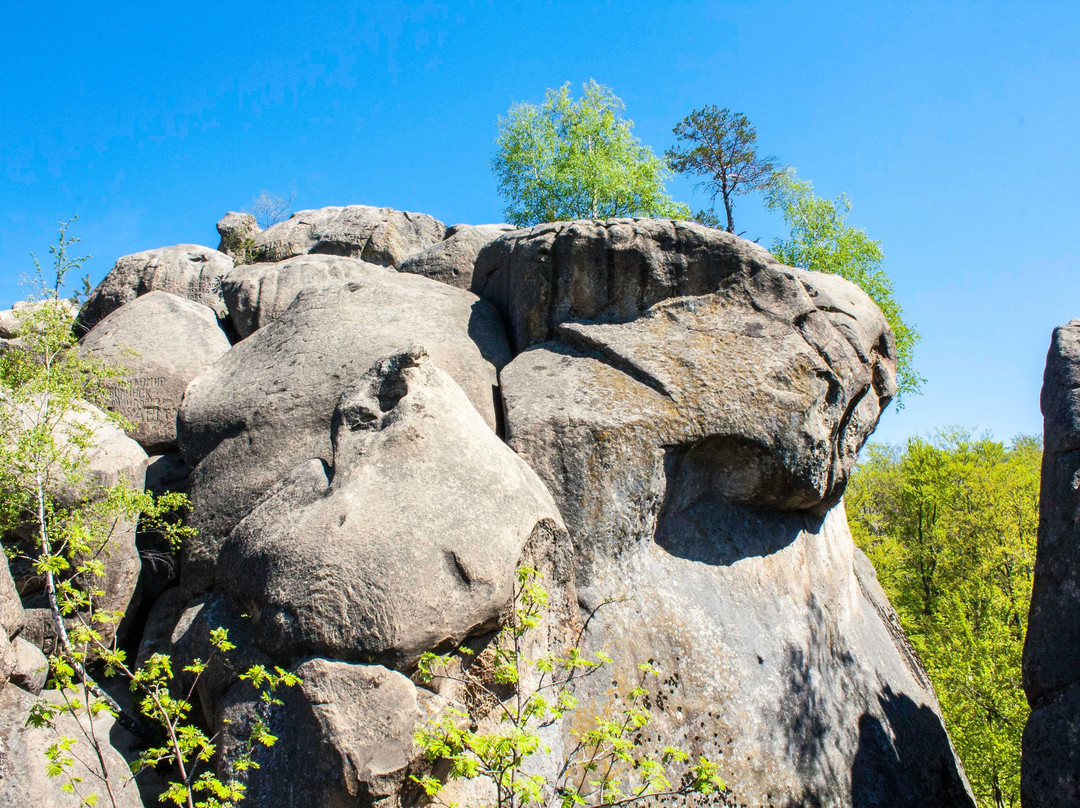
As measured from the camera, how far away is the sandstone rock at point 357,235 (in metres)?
12.4

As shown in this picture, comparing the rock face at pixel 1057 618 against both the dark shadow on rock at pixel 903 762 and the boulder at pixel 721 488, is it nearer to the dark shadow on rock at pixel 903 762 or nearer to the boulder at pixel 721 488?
A: the dark shadow on rock at pixel 903 762

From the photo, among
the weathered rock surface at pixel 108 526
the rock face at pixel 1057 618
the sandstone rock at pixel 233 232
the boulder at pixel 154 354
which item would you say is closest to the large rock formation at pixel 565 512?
the weathered rock surface at pixel 108 526

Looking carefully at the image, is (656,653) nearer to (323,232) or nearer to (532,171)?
(323,232)

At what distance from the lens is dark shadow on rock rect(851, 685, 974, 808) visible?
658 centimetres

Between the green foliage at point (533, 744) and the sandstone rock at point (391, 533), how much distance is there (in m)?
0.35

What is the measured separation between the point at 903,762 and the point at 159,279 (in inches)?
440

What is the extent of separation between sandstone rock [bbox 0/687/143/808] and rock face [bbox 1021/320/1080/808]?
5769 mm

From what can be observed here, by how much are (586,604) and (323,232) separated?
873 cm

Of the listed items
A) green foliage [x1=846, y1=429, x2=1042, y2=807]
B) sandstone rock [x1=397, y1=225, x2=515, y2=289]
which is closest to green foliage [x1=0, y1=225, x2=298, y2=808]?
sandstone rock [x1=397, y1=225, x2=515, y2=289]

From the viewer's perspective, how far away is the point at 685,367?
23.6 ft

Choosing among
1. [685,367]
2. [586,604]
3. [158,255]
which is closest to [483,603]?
[586,604]

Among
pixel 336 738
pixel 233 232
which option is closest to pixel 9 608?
pixel 336 738

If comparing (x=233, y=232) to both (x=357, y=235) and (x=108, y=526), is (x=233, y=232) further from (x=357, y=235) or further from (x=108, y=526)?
(x=108, y=526)

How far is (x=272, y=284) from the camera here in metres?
9.90
